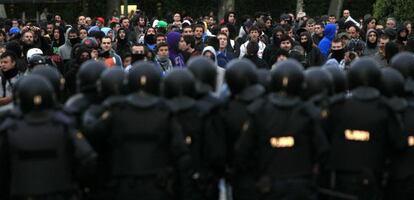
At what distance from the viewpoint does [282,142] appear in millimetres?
7668

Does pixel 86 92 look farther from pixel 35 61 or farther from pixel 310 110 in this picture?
pixel 35 61

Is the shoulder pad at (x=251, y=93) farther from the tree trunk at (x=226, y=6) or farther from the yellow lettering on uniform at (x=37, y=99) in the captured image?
the tree trunk at (x=226, y=6)

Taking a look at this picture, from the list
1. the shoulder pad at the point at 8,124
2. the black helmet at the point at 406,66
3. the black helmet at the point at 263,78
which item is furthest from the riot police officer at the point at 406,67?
the shoulder pad at the point at 8,124

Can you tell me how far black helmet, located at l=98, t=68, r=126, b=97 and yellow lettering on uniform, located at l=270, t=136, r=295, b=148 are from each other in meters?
1.50

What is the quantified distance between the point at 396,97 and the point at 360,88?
529 mm

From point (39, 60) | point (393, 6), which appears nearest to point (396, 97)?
point (39, 60)

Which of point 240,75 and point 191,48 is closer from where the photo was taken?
point 240,75

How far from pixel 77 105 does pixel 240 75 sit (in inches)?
62.1

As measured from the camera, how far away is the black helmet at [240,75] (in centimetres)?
813

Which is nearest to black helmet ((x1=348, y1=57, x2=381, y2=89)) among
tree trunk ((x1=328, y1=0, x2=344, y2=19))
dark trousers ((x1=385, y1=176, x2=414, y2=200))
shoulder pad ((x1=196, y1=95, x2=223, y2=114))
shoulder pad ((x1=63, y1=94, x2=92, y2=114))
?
dark trousers ((x1=385, y1=176, x2=414, y2=200))

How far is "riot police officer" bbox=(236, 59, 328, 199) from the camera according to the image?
7.67 metres

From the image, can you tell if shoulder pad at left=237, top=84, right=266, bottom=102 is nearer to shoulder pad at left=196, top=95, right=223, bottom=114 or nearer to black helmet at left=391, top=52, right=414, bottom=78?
shoulder pad at left=196, top=95, right=223, bottom=114

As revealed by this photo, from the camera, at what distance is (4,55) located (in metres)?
11.9

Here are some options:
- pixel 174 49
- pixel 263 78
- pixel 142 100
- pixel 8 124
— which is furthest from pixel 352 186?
pixel 174 49
